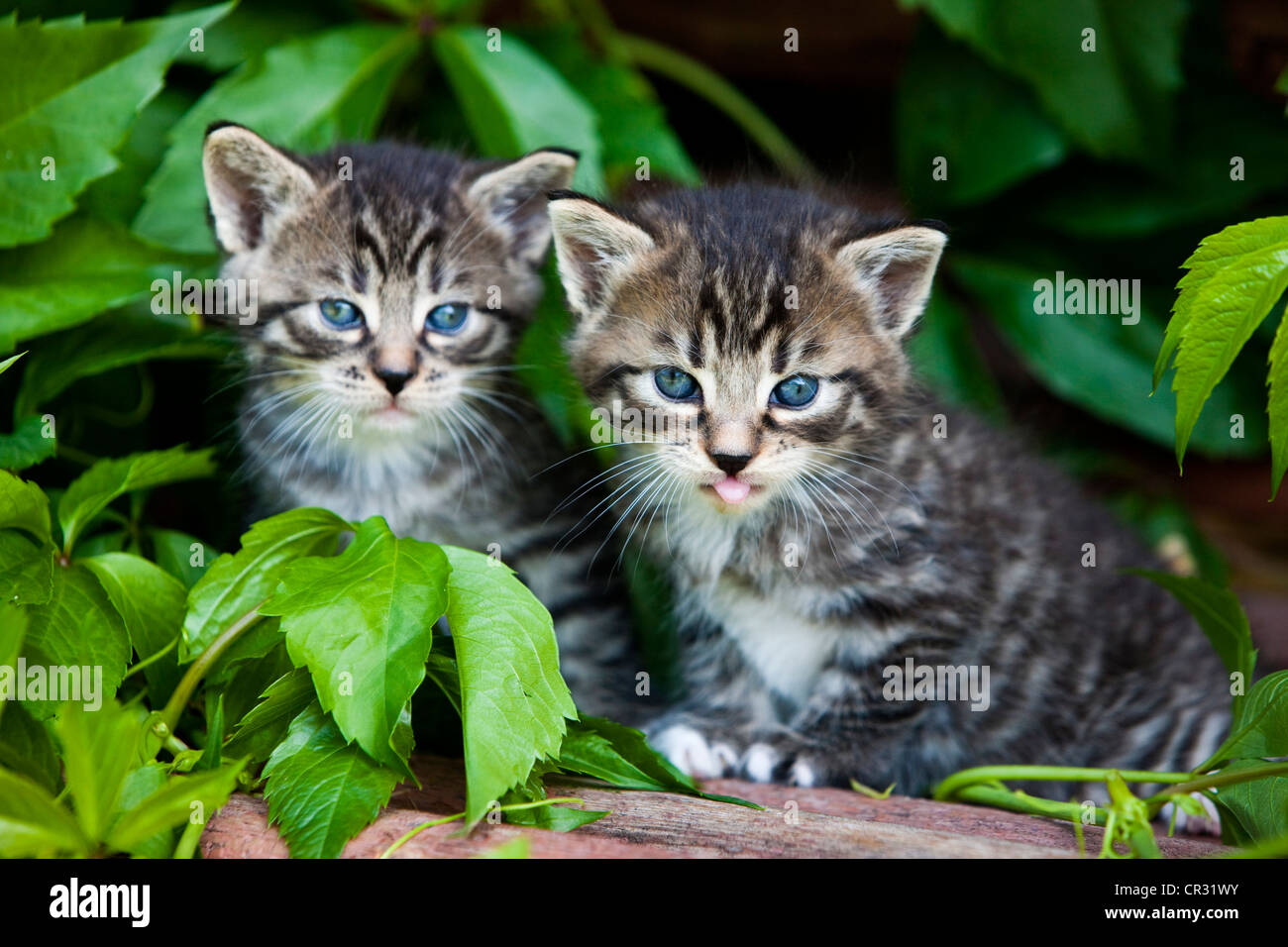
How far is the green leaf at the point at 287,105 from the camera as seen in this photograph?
2818mm

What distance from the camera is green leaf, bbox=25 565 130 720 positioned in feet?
6.51

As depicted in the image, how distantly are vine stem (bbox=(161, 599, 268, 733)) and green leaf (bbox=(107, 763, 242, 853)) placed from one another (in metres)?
0.31

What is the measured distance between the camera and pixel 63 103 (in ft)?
8.27

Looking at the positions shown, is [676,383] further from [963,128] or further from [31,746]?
[963,128]

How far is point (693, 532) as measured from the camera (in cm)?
254

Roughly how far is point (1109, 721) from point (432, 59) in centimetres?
271

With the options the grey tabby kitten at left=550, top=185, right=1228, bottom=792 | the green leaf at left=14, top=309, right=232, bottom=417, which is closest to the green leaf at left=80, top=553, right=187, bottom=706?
the green leaf at left=14, top=309, right=232, bottom=417

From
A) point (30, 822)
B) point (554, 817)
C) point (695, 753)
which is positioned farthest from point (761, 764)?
point (30, 822)

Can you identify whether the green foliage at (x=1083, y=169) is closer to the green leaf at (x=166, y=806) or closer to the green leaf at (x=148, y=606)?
the green leaf at (x=148, y=606)

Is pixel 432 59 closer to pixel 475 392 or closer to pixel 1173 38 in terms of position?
pixel 475 392

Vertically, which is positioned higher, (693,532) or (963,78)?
(963,78)

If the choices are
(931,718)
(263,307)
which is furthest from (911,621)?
(263,307)

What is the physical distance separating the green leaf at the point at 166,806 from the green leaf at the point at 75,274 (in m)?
1.21

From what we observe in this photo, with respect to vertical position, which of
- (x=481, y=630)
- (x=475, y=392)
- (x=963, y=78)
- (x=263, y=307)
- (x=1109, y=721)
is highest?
(x=963, y=78)
